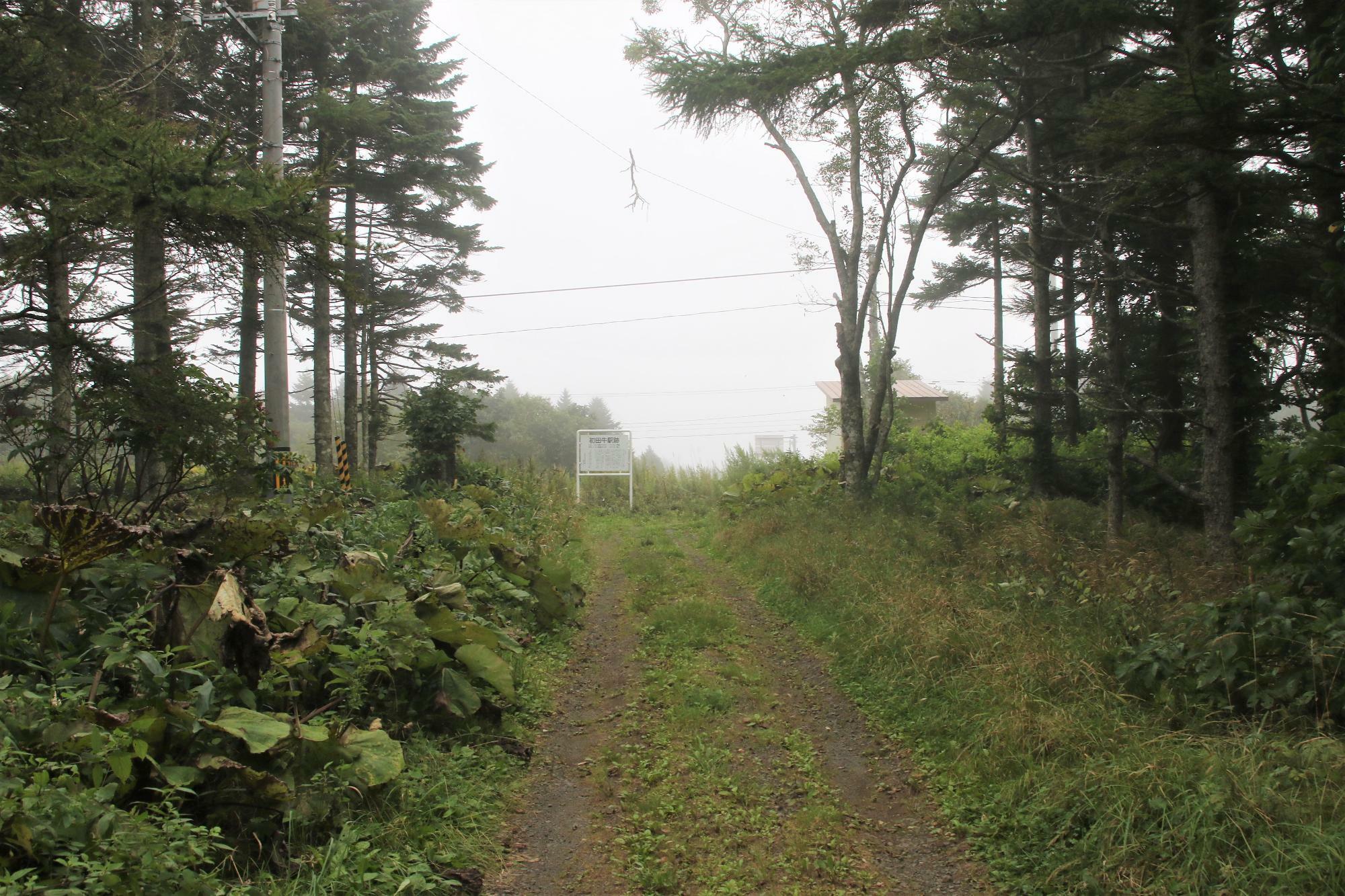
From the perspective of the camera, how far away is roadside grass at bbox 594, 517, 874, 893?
11.9ft

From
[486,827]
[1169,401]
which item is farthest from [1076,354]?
[486,827]

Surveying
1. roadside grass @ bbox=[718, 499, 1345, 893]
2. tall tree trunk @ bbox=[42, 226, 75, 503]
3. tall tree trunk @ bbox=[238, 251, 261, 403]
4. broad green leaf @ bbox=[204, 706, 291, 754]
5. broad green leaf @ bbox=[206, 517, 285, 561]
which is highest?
tall tree trunk @ bbox=[238, 251, 261, 403]

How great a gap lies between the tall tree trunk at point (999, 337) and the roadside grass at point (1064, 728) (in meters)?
5.45

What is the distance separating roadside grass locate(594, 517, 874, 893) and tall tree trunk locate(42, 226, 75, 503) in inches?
156

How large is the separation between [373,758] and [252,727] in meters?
0.58

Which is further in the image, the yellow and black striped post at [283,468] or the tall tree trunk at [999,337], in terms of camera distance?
the tall tree trunk at [999,337]

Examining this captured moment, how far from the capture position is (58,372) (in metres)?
6.23

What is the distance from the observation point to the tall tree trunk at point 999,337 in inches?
566

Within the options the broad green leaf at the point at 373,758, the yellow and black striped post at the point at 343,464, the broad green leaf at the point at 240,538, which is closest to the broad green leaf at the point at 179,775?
the broad green leaf at the point at 373,758

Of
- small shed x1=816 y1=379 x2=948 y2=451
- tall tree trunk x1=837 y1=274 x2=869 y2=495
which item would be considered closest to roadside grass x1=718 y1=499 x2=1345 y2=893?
tall tree trunk x1=837 y1=274 x2=869 y2=495

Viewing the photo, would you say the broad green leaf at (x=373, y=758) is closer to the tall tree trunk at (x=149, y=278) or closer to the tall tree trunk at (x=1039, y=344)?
the tall tree trunk at (x=149, y=278)

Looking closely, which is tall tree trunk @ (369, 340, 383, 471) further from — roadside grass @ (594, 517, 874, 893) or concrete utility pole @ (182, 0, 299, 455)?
roadside grass @ (594, 517, 874, 893)

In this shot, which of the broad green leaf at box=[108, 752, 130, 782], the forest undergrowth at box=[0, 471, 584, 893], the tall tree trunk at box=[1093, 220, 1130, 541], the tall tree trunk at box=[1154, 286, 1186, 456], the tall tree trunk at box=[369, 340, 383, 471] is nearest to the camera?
the forest undergrowth at box=[0, 471, 584, 893]

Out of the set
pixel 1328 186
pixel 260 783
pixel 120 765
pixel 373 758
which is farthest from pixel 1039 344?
pixel 120 765
